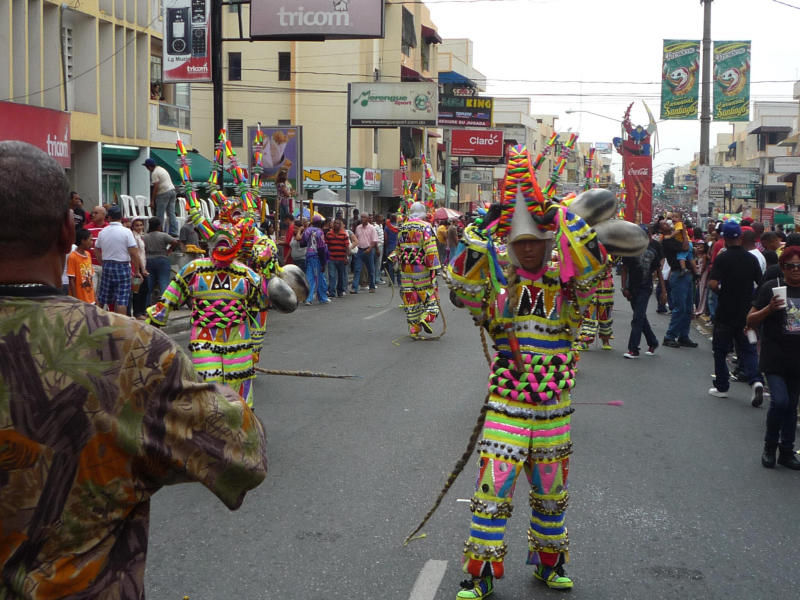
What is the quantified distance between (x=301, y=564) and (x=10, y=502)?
129 inches

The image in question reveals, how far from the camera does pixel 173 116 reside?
30.0m

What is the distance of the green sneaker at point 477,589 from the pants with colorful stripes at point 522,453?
44mm

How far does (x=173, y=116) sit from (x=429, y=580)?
27335 millimetres

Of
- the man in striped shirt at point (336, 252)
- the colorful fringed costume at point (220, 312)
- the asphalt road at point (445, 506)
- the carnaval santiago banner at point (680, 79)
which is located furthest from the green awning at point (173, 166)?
the colorful fringed costume at point (220, 312)

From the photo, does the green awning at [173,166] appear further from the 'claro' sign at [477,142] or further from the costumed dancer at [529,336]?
the 'claro' sign at [477,142]

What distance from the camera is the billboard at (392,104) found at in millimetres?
35688

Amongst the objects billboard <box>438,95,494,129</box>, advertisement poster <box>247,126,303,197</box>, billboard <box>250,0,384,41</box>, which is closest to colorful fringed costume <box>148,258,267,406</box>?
billboard <box>250,0,384,41</box>

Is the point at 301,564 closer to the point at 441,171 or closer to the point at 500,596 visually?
the point at 500,596

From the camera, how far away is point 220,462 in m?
2.02

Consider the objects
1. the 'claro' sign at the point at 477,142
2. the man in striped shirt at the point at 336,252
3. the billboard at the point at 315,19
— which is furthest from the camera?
the 'claro' sign at the point at 477,142

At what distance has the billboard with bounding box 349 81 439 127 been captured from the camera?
35688 millimetres

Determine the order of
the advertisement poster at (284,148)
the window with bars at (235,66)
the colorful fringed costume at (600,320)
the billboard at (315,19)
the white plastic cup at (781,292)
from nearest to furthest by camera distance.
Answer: the white plastic cup at (781,292) → the colorful fringed costume at (600,320) → the billboard at (315,19) → the advertisement poster at (284,148) → the window with bars at (235,66)

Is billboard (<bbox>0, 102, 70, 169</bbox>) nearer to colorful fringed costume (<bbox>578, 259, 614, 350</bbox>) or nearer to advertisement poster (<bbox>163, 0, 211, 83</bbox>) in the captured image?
advertisement poster (<bbox>163, 0, 211, 83</bbox>)

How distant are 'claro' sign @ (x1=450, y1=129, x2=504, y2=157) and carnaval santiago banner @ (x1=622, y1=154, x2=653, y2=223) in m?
28.2
